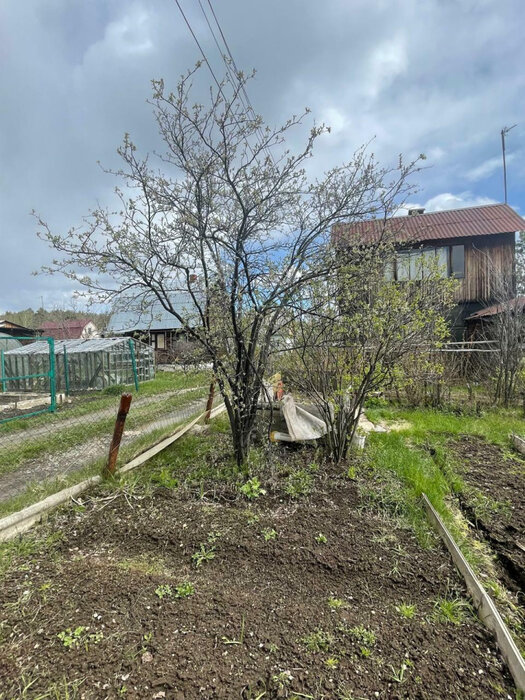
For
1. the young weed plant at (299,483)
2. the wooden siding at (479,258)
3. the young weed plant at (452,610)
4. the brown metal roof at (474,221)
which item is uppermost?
the brown metal roof at (474,221)

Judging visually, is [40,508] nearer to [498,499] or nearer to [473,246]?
[498,499]

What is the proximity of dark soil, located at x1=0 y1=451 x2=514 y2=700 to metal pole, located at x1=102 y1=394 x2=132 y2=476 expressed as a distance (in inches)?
19.7

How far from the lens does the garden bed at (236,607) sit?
144 cm

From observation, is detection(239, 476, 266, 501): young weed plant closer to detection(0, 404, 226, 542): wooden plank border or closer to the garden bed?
the garden bed

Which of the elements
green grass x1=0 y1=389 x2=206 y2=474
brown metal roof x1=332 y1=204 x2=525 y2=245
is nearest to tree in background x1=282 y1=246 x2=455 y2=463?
green grass x1=0 y1=389 x2=206 y2=474

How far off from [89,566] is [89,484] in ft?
3.62

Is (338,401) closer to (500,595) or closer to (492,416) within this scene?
(500,595)

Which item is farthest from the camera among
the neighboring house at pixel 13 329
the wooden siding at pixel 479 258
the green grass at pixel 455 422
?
the neighboring house at pixel 13 329

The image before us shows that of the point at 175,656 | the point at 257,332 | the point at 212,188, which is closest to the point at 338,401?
the point at 257,332

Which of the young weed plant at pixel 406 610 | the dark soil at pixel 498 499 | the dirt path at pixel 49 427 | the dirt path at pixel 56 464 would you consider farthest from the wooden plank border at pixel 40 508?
the dark soil at pixel 498 499

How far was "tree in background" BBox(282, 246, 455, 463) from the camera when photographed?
11.2 feet

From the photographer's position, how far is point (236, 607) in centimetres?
181

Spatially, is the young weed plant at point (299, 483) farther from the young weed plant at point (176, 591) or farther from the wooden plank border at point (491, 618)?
the young weed plant at point (176, 591)

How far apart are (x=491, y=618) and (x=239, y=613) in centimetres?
127
